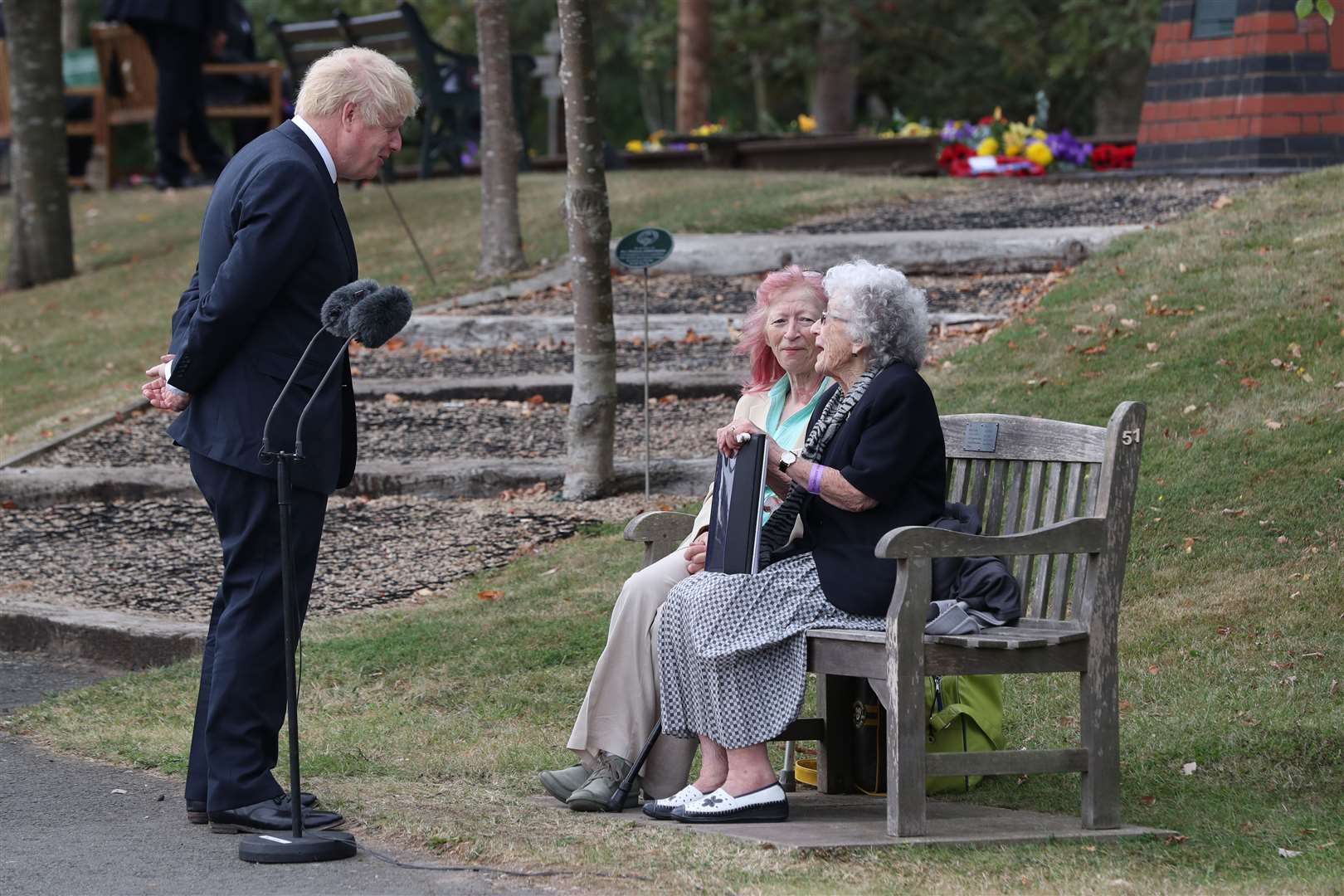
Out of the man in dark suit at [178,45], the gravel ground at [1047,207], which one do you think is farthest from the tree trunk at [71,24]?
the gravel ground at [1047,207]

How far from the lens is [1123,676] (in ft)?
18.9

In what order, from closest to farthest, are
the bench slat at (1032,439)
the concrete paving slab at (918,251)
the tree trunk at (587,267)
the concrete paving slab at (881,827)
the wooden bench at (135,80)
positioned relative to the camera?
the concrete paving slab at (881,827) → the bench slat at (1032,439) → the tree trunk at (587,267) → the concrete paving slab at (918,251) → the wooden bench at (135,80)

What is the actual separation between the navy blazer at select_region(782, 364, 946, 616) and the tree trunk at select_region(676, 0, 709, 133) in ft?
65.1

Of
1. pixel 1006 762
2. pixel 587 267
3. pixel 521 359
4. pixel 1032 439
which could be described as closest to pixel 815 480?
pixel 1032 439

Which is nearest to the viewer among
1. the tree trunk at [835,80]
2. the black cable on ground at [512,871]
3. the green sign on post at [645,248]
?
the black cable on ground at [512,871]

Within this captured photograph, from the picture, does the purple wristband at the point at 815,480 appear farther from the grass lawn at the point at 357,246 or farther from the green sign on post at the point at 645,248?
the grass lawn at the point at 357,246

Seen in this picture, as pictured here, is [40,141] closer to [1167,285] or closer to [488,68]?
[488,68]

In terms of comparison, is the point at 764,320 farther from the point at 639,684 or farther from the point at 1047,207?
the point at 1047,207

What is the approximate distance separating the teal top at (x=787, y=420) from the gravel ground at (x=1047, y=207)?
24.9 ft

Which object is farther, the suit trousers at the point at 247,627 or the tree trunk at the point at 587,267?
the tree trunk at the point at 587,267

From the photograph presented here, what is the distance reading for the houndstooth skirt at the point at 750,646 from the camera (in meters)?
4.39

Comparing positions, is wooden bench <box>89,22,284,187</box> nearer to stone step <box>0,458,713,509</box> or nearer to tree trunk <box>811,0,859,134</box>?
tree trunk <box>811,0,859,134</box>

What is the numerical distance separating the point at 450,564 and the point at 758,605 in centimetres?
353

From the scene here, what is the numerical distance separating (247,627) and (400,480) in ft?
14.7
